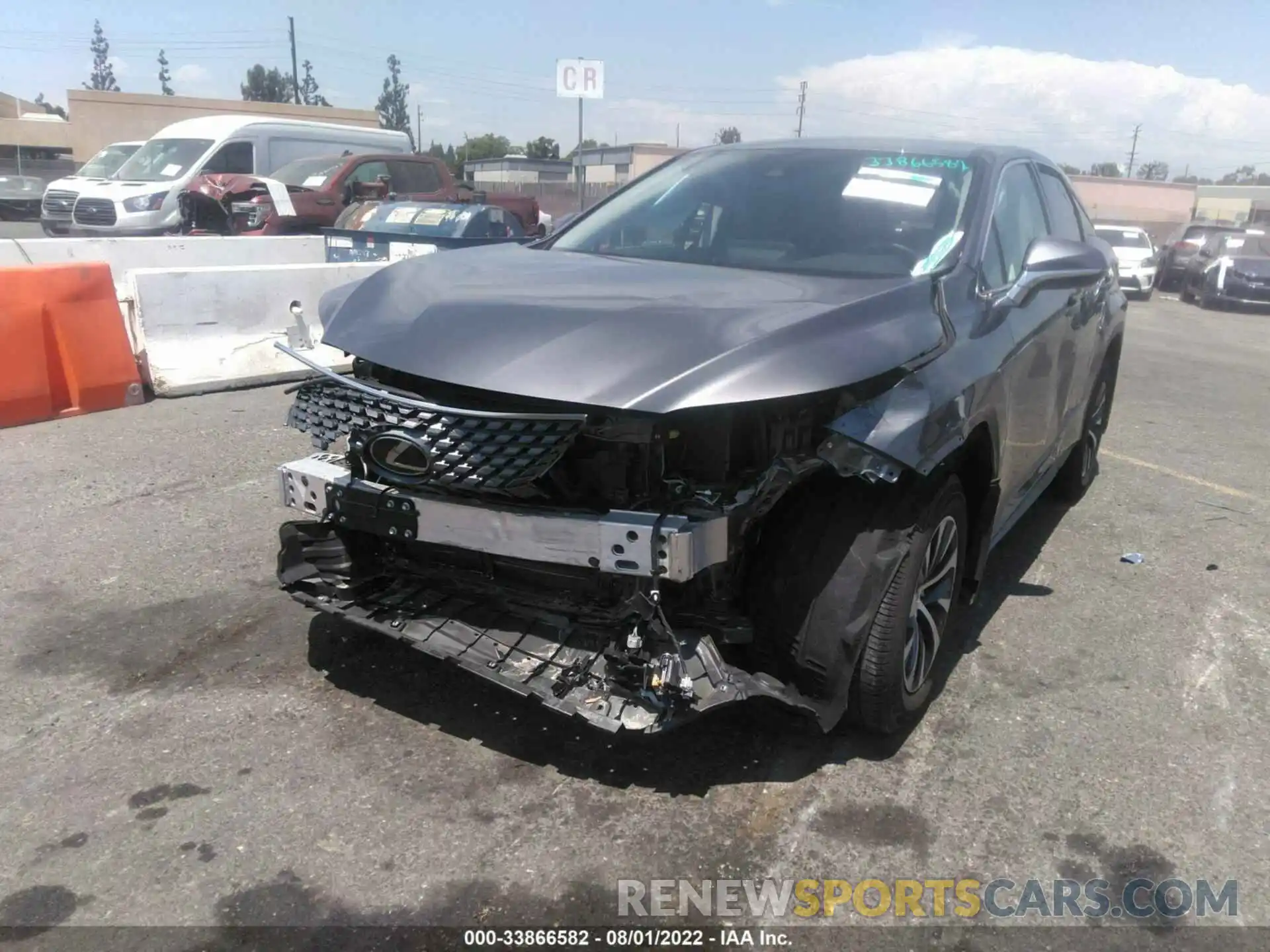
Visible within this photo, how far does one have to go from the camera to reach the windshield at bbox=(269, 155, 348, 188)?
44.2 feet

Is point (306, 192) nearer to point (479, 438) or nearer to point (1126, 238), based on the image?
point (479, 438)

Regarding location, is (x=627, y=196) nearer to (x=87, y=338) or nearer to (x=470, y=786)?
(x=470, y=786)

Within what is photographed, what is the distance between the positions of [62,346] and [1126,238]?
18.6 metres

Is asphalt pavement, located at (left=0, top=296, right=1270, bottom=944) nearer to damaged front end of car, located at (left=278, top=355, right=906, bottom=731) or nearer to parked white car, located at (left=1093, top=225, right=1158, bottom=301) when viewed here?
damaged front end of car, located at (left=278, top=355, right=906, bottom=731)

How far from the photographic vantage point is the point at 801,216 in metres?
3.62

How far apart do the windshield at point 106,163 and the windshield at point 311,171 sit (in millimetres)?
4564

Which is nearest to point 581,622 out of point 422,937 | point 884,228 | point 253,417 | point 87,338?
point 422,937

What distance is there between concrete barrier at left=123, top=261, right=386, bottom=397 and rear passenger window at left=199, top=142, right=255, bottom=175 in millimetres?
8416

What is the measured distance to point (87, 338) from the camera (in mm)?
6531

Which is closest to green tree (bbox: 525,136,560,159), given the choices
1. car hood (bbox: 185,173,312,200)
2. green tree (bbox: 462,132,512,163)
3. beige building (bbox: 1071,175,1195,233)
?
green tree (bbox: 462,132,512,163)

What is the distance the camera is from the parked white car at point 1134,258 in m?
18.4

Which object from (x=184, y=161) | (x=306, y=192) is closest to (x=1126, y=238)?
(x=306, y=192)

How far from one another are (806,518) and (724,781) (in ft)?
2.60

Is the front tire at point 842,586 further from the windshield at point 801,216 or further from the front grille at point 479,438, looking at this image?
the windshield at point 801,216
